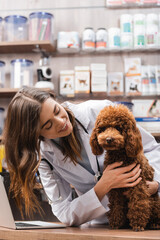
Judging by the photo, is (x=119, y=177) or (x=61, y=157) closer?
(x=119, y=177)

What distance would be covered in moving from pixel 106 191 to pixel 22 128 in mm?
421

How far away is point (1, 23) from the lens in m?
2.89

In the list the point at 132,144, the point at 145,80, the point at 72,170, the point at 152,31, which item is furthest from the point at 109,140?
the point at 152,31

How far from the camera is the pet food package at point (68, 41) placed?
279 cm

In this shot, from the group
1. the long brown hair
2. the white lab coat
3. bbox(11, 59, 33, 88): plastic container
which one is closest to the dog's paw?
the white lab coat

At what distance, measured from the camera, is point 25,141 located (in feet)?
4.04

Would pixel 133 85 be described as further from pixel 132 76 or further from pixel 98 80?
pixel 98 80

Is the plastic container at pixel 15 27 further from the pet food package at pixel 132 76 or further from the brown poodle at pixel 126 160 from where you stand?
the brown poodle at pixel 126 160

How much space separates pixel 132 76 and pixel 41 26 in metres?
0.97

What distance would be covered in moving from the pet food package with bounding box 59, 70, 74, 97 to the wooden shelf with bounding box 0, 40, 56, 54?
28cm

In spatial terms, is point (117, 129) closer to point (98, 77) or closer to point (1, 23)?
point (98, 77)

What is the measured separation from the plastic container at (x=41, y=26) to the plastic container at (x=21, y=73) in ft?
0.79

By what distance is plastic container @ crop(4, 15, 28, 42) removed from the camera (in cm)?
284

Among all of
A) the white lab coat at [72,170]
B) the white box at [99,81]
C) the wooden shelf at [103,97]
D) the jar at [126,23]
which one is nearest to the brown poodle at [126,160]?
the white lab coat at [72,170]
